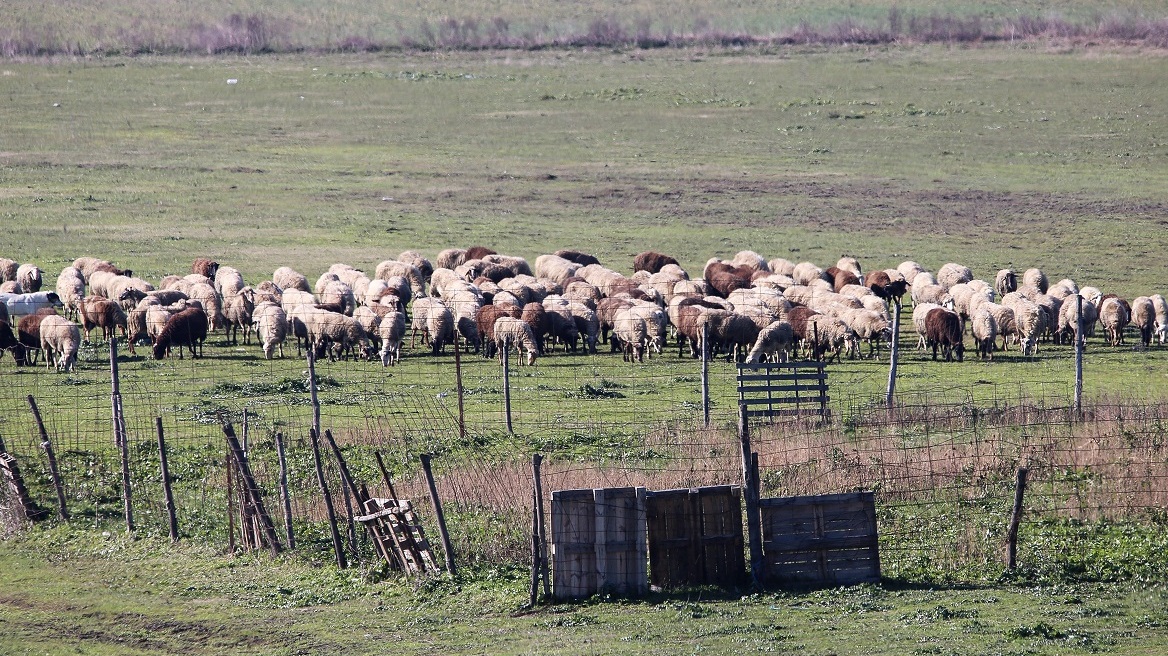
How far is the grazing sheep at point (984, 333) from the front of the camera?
1163 inches

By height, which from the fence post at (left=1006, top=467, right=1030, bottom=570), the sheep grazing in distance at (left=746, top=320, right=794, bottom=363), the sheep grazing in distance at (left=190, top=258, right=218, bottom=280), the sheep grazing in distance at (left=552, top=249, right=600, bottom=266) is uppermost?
the sheep grazing in distance at (left=190, top=258, right=218, bottom=280)

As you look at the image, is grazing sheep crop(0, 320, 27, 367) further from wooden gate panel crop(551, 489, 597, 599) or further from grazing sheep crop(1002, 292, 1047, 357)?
grazing sheep crop(1002, 292, 1047, 357)

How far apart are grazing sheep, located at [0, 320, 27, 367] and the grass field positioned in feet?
5.63

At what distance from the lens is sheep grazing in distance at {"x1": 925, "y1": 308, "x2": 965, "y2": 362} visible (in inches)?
1142

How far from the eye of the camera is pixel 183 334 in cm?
2830

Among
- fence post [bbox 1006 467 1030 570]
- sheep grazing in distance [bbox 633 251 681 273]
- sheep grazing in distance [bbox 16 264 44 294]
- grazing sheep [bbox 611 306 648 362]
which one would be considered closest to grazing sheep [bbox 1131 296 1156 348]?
grazing sheep [bbox 611 306 648 362]

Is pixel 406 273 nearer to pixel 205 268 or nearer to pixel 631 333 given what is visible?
pixel 205 268

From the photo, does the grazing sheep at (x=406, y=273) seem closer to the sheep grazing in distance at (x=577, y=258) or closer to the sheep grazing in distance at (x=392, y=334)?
the sheep grazing in distance at (x=577, y=258)

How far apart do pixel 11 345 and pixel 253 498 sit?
49.6 ft

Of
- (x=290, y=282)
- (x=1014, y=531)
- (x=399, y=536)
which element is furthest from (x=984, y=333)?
(x=399, y=536)

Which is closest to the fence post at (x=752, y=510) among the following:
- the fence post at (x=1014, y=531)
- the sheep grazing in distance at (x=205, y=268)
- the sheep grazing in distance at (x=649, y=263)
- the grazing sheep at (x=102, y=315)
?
the fence post at (x=1014, y=531)

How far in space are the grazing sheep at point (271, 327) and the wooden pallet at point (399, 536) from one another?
49.6 ft

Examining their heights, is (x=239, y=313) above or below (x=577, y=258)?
below

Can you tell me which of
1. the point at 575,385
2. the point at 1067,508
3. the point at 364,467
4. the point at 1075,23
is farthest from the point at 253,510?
the point at 1075,23
